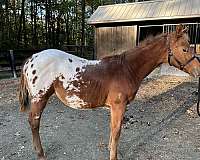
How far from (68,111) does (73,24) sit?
25.9 m

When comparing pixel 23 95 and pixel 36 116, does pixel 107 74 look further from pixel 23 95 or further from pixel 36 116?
pixel 23 95

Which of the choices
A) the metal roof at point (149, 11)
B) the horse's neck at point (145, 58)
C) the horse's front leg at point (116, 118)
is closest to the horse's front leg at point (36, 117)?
the horse's front leg at point (116, 118)

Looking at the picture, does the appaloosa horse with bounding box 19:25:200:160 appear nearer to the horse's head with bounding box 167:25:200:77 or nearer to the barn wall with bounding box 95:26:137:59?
the horse's head with bounding box 167:25:200:77

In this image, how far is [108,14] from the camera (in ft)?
47.0

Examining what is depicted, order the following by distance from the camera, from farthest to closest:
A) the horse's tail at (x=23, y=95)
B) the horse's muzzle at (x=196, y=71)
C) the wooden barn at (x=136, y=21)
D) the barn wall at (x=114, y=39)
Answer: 1. the barn wall at (x=114, y=39)
2. the wooden barn at (x=136, y=21)
3. the horse's tail at (x=23, y=95)
4. the horse's muzzle at (x=196, y=71)

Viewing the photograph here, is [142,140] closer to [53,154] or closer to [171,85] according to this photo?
[53,154]

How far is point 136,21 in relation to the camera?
13273mm

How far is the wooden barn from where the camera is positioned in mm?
12156

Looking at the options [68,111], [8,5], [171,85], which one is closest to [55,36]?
[8,5]

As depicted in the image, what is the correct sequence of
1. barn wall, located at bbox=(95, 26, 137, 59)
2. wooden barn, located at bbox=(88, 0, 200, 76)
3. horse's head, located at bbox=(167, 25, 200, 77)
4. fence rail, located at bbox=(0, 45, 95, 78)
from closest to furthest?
horse's head, located at bbox=(167, 25, 200, 77) → wooden barn, located at bbox=(88, 0, 200, 76) → fence rail, located at bbox=(0, 45, 95, 78) → barn wall, located at bbox=(95, 26, 137, 59)

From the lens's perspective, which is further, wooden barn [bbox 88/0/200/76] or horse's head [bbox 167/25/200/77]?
wooden barn [bbox 88/0/200/76]

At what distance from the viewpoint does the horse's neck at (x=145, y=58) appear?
3.57m

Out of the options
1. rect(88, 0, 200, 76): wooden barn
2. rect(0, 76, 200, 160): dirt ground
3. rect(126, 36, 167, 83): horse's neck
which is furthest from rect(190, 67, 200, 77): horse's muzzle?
rect(88, 0, 200, 76): wooden barn

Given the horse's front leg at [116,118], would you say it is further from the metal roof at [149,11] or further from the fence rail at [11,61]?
the fence rail at [11,61]
